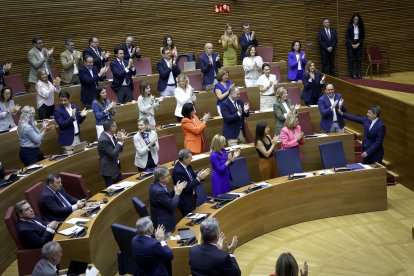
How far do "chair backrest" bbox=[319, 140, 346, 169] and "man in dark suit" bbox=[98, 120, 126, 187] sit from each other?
2.69 m

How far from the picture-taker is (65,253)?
6.25 meters

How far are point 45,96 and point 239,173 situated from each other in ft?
10.6

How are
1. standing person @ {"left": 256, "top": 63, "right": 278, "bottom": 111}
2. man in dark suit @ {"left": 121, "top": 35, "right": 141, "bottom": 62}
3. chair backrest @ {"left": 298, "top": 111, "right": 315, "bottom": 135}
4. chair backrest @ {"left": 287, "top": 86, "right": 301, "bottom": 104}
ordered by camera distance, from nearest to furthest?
chair backrest @ {"left": 298, "top": 111, "right": 315, "bottom": 135}
standing person @ {"left": 256, "top": 63, "right": 278, "bottom": 111}
chair backrest @ {"left": 287, "top": 86, "right": 301, "bottom": 104}
man in dark suit @ {"left": 121, "top": 35, "right": 141, "bottom": 62}

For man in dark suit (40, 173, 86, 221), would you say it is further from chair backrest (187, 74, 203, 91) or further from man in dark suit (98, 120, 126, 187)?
chair backrest (187, 74, 203, 91)

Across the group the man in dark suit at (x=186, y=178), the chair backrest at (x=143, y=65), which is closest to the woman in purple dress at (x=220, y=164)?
the man in dark suit at (x=186, y=178)

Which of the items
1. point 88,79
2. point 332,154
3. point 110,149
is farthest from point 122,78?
point 332,154

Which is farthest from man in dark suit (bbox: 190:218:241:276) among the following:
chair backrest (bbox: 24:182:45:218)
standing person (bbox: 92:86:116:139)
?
standing person (bbox: 92:86:116:139)

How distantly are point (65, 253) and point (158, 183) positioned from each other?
3.68ft

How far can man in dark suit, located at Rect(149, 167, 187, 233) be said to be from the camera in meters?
6.64

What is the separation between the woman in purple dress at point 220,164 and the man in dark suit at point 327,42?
5679mm

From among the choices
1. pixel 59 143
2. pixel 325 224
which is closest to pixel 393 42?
pixel 325 224

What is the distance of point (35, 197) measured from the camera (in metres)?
7.15

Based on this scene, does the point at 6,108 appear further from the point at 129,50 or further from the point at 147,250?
the point at 147,250

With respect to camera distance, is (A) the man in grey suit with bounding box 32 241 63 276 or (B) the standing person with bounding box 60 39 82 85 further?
(B) the standing person with bounding box 60 39 82 85
